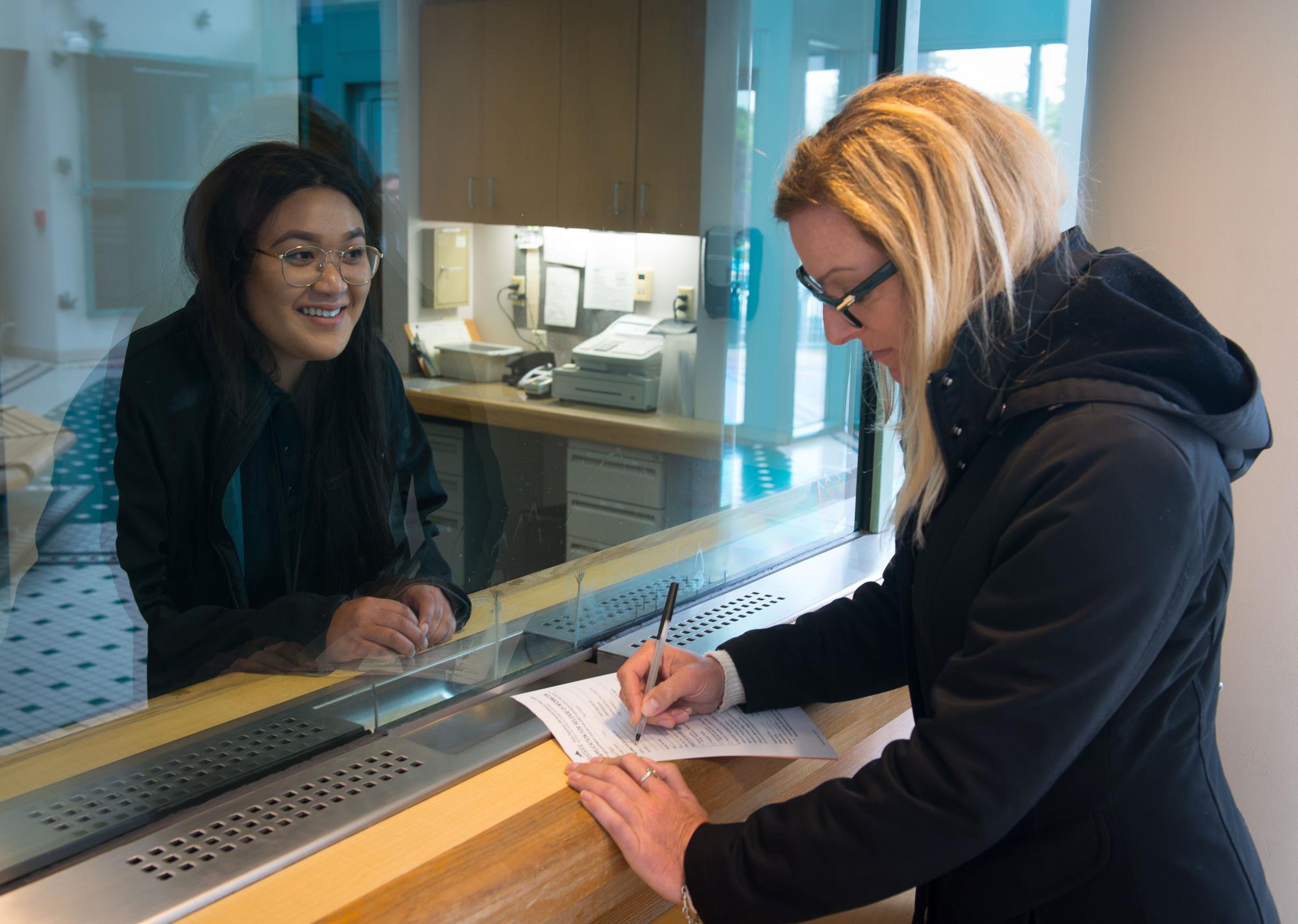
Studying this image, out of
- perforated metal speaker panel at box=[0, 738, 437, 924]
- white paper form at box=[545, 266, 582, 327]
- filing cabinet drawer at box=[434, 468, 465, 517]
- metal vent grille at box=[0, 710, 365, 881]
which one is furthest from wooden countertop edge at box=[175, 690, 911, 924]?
white paper form at box=[545, 266, 582, 327]

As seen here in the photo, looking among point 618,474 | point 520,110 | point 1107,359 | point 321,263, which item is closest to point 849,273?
point 1107,359

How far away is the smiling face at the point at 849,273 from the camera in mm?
896

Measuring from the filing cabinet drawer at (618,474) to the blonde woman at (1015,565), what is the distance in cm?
112

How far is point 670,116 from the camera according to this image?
2.49m

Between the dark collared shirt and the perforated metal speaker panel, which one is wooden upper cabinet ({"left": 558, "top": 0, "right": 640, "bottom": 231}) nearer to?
the dark collared shirt

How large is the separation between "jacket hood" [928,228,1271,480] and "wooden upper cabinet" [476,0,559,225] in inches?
62.1

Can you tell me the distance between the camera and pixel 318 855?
2.69ft

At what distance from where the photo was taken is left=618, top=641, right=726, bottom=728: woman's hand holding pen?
107 cm

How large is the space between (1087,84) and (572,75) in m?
1.15

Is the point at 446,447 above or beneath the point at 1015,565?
beneath

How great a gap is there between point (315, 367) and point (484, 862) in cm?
64

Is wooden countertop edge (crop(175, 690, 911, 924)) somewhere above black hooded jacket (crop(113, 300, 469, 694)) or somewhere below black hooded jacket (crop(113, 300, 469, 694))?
below

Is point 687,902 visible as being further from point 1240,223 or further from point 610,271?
point 610,271

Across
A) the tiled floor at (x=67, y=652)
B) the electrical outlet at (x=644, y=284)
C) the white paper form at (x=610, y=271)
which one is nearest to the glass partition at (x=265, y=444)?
the tiled floor at (x=67, y=652)
